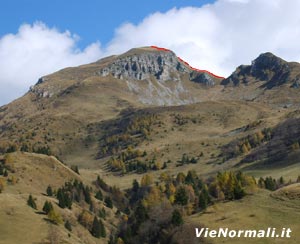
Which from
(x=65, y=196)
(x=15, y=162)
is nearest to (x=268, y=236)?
(x=65, y=196)

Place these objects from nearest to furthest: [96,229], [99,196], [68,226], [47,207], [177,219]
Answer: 1. [177,219]
2. [47,207]
3. [68,226]
4. [96,229]
5. [99,196]

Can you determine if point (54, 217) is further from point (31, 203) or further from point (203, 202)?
point (203, 202)

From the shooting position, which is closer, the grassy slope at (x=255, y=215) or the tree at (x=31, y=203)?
the grassy slope at (x=255, y=215)

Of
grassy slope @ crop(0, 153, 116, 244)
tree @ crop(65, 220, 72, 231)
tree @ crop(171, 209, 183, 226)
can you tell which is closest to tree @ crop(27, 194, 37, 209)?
grassy slope @ crop(0, 153, 116, 244)

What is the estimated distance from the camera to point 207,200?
114438 mm

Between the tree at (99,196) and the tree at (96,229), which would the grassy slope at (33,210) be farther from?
the tree at (99,196)

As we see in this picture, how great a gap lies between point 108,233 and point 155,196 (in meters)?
29.3

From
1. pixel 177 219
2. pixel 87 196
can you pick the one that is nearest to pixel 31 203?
pixel 87 196

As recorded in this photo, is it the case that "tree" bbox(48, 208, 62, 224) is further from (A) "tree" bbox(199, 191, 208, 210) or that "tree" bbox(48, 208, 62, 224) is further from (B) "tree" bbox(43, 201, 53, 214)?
(A) "tree" bbox(199, 191, 208, 210)

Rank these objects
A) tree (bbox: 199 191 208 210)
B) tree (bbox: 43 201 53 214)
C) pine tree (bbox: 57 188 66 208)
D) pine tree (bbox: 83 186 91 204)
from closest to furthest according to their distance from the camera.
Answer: tree (bbox: 199 191 208 210) → tree (bbox: 43 201 53 214) → pine tree (bbox: 57 188 66 208) → pine tree (bbox: 83 186 91 204)

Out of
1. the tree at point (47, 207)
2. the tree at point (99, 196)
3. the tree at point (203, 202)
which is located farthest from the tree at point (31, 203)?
the tree at point (99, 196)

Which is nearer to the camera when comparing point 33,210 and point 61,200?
point 33,210

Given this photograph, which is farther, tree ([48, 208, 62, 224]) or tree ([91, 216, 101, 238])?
tree ([91, 216, 101, 238])

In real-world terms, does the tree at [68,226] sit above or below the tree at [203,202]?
below
